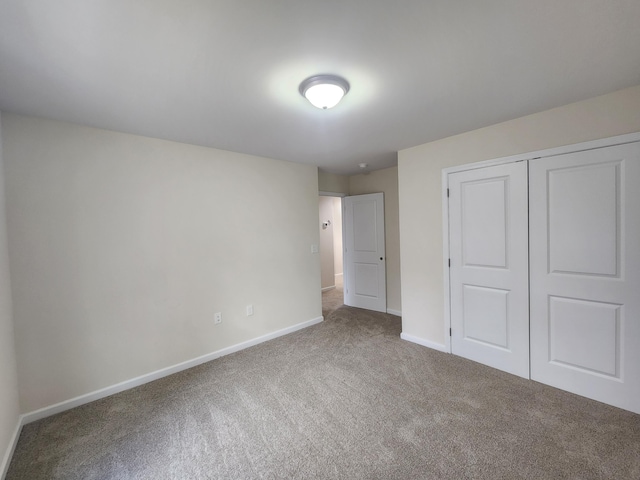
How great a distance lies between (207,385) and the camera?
2463 mm

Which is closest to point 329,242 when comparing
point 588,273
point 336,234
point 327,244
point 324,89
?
point 327,244

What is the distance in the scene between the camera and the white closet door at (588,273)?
1936 mm

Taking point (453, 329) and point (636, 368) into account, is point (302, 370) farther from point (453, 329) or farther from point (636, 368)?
point (636, 368)

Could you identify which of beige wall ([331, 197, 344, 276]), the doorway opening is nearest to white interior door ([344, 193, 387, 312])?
the doorway opening

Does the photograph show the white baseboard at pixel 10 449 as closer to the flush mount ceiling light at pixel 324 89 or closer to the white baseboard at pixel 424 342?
the flush mount ceiling light at pixel 324 89

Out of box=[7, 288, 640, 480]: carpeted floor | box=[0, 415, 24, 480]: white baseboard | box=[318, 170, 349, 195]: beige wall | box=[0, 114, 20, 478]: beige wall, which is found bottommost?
box=[7, 288, 640, 480]: carpeted floor

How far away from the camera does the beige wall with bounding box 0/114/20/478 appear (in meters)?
1.64

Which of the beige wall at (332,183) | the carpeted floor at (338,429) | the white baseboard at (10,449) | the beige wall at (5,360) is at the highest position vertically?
the beige wall at (332,183)

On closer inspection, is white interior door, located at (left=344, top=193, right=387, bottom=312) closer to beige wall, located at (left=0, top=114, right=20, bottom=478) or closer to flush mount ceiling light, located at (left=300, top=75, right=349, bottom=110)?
flush mount ceiling light, located at (left=300, top=75, right=349, bottom=110)

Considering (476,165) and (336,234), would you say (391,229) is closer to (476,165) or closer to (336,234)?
(476,165)

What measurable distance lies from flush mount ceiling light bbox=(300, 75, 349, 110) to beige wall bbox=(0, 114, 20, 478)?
223cm

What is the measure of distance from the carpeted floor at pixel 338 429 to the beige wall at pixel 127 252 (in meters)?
0.39

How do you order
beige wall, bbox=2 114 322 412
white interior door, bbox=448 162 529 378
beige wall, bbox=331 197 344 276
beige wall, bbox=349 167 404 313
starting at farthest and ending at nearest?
beige wall, bbox=331 197 344 276 < beige wall, bbox=349 167 404 313 < white interior door, bbox=448 162 529 378 < beige wall, bbox=2 114 322 412

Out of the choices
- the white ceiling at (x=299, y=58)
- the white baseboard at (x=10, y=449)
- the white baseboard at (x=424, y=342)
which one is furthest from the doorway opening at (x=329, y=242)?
the white baseboard at (x=10, y=449)
